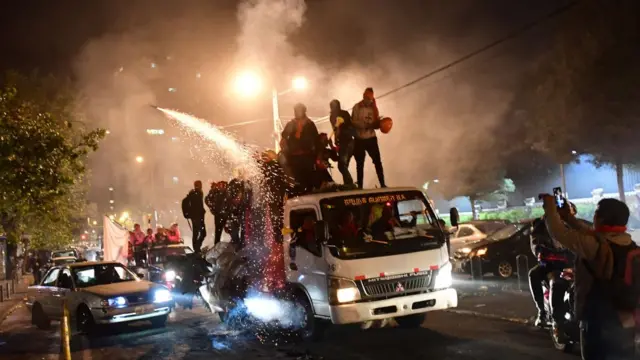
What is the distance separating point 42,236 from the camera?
26516 mm

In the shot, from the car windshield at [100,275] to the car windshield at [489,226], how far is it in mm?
9936

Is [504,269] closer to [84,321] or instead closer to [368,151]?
[368,151]

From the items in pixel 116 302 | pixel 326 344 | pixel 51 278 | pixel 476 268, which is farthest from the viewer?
pixel 476 268

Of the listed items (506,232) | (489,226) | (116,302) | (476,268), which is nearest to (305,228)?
(116,302)

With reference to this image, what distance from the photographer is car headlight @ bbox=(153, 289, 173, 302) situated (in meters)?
10.9

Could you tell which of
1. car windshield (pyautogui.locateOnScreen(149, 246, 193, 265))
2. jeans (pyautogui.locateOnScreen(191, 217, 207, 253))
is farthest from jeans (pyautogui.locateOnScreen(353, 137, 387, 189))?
car windshield (pyautogui.locateOnScreen(149, 246, 193, 265))

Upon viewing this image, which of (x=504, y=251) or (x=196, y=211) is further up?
(x=196, y=211)

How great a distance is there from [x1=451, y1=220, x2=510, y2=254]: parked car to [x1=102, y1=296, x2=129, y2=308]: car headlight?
9635mm

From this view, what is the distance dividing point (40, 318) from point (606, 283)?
38.0 ft

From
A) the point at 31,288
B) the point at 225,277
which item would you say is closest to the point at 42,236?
the point at 31,288

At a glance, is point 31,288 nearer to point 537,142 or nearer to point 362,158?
point 362,158

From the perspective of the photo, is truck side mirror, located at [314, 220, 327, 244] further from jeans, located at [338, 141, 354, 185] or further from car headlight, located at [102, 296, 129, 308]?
car headlight, located at [102, 296, 129, 308]

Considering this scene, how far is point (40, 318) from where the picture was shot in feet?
40.1

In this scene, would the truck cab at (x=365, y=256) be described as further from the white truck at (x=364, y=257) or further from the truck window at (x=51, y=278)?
the truck window at (x=51, y=278)
